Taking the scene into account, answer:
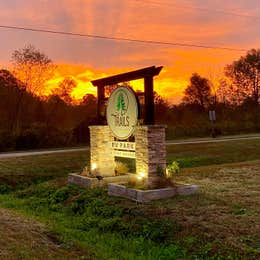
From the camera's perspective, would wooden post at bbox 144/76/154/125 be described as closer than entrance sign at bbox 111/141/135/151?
Yes

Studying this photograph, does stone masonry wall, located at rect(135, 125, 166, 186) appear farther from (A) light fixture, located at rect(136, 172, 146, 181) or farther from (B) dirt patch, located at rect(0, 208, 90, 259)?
(B) dirt patch, located at rect(0, 208, 90, 259)

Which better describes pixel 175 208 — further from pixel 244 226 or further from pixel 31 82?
pixel 31 82

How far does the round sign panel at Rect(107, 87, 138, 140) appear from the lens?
12172mm

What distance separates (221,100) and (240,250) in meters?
51.9

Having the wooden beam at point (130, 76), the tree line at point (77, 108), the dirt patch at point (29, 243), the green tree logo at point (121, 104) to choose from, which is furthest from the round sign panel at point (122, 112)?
the tree line at point (77, 108)

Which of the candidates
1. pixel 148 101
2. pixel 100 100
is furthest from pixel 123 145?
pixel 100 100

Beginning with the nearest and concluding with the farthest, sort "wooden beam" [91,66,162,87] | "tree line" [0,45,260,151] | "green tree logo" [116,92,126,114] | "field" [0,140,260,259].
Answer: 1. "field" [0,140,260,259]
2. "wooden beam" [91,66,162,87]
3. "green tree logo" [116,92,126,114]
4. "tree line" [0,45,260,151]

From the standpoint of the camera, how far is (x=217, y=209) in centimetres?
940

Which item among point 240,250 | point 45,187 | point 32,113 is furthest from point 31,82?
point 240,250

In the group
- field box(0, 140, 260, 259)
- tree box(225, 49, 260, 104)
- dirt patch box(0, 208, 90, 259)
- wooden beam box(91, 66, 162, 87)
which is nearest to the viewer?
dirt patch box(0, 208, 90, 259)

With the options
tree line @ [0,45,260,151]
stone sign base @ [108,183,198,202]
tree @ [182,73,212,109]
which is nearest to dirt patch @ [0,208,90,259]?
stone sign base @ [108,183,198,202]

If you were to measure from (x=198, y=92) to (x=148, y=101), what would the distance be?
47.8 meters

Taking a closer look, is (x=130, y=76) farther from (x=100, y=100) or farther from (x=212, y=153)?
(x=212, y=153)

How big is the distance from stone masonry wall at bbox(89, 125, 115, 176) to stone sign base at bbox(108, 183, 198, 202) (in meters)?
1.98
